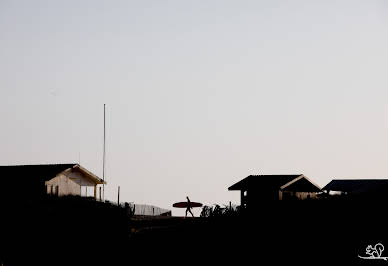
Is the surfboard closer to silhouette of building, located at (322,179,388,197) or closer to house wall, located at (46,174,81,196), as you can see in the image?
house wall, located at (46,174,81,196)

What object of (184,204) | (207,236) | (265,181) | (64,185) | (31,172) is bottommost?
(207,236)

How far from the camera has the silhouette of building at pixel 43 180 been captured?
5305 centimetres

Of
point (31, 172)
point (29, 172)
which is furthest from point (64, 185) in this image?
point (29, 172)

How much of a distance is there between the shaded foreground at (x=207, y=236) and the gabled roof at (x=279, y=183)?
1478 cm

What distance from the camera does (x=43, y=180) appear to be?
53.2 metres

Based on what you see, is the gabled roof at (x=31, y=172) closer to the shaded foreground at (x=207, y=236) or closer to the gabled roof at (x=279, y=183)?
the gabled roof at (x=279, y=183)

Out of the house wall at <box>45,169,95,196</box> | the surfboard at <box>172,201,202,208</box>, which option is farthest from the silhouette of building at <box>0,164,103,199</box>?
the surfboard at <box>172,201,202,208</box>

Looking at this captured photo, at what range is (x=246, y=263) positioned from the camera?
32.3 m

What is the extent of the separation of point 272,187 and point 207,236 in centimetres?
1780

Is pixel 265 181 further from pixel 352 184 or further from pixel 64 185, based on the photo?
pixel 352 184

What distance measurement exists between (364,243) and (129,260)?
12.0 meters

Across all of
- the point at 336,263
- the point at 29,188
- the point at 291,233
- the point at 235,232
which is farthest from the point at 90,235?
the point at 29,188

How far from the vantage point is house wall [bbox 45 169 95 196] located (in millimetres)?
54312

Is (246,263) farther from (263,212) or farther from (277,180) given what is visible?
(277,180)
